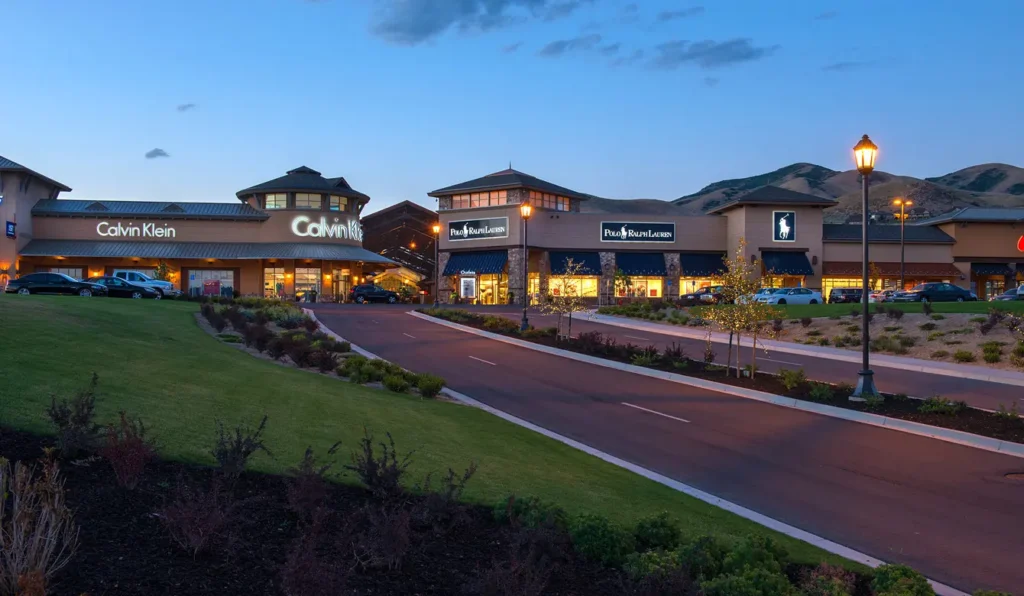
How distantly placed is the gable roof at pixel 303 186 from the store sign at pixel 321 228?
2.57m

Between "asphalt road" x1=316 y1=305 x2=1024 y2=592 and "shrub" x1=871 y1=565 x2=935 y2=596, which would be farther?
"asphalt road" x1=316 y1=305 x2=1024 y2=592

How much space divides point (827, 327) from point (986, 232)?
4999 cm

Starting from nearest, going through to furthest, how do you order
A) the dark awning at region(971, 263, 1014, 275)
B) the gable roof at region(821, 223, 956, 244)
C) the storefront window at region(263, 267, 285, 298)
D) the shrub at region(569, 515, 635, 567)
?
the shrub at region(569, 515, 635, 567)
the storefront window at region(263, 267, 285, 298)
the gable roof at region(821, 223, 956, 244)
the dark awning at region(971, 263, 1014, 275)

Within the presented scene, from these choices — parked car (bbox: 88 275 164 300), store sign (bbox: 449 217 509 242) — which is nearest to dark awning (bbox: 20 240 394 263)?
store sign (bbox: 449 217 509 242)

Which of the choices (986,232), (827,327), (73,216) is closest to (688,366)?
(827,327)

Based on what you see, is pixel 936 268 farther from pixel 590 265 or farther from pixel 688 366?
pixel 688 366

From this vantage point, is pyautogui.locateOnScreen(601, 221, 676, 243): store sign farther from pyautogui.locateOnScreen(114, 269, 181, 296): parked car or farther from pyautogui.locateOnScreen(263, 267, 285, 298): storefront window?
pyautogui.locateOnScreen(114, 269, 181, 296): parked car

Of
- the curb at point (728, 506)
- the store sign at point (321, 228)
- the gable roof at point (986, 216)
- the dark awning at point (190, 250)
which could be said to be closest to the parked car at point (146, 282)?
the dark awning at point (190, 250)

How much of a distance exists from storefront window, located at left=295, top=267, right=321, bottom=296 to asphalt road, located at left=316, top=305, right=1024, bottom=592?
4821cm

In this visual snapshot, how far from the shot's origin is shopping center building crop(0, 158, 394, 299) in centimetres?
6222

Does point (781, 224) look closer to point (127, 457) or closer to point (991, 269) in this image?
point (991, 269)

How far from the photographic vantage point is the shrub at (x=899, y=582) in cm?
584

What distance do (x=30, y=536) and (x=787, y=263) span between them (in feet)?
227

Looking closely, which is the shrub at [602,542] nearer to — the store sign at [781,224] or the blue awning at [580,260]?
the blue awning at [580,260]
